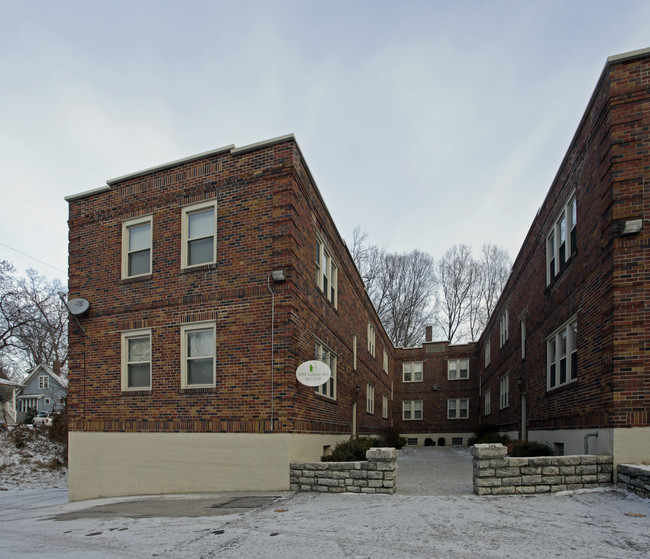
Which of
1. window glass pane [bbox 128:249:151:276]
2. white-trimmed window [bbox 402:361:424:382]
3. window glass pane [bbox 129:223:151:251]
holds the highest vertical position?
window glass pane [bbox 129:223:151:251]

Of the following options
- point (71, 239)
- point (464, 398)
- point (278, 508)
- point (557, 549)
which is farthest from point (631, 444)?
point (464, 398)

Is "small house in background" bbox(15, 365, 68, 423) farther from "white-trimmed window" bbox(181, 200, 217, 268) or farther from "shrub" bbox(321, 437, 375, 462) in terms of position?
"shrub" bbox(321, 437, 375, 462)

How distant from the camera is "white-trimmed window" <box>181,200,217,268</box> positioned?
36.7 ft

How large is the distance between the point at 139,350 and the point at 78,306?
83.5 inches

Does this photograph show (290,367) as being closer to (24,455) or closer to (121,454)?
(121,454)

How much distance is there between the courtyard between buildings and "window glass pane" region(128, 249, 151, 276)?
5.38 metres

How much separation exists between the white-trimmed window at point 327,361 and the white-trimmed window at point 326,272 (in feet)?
4.97

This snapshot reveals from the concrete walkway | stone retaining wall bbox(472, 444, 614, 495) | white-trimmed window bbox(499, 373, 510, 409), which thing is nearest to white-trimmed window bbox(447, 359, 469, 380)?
white-trimmed window bbox(499, 373, 510, 409)

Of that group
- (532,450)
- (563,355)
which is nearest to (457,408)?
(563,355)

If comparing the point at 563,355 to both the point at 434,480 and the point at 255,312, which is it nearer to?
the point at 434,480

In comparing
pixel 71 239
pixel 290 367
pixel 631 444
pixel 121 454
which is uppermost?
pixel 71 239

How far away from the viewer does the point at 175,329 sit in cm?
1109

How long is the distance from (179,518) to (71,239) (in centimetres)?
877

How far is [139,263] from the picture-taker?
12.0 metres
